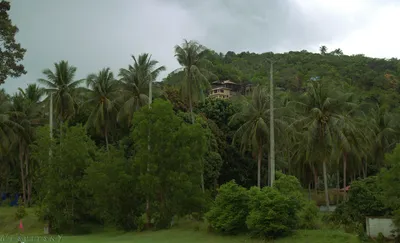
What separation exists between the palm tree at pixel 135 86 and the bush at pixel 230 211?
19.5 meters

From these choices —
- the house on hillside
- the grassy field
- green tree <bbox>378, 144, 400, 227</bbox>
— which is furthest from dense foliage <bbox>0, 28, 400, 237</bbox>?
the house on hillside

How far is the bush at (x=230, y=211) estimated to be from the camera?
25.8 metres

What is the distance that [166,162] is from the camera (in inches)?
1259

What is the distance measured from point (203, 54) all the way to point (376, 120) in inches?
1131

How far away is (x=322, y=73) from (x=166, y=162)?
304 ft

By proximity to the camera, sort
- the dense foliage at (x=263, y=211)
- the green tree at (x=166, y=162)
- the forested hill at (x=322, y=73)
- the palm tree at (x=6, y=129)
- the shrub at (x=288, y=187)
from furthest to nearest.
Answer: the forested hill at (x=322, y=73), the palm tree at (x=6, y=129), the green tree at (x=166, y=162), the shrub at (x=288, y=187), the dense foliage at (x=263, y=211)

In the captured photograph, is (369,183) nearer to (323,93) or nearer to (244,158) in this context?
(323,93)

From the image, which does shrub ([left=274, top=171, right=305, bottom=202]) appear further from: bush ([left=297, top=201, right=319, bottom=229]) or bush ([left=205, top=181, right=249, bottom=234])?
bush ([left=205, top=181, right=249, bottom=234])

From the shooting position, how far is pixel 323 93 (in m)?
35.8

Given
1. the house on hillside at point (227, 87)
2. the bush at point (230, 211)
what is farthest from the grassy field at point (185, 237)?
the house on hillside at point (227, 87)

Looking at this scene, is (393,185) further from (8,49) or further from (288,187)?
(8,49)

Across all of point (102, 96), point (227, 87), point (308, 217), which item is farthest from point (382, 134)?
point (227, 87)

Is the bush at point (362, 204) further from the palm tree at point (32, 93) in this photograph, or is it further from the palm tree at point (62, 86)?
the palm tree at point (32, 93)

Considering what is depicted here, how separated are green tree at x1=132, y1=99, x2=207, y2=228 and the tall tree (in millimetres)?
9261
